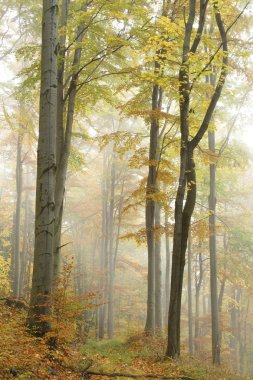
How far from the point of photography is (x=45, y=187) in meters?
6.52

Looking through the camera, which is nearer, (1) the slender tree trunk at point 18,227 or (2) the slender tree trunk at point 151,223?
(2) the slender tree trunk at point 151,223

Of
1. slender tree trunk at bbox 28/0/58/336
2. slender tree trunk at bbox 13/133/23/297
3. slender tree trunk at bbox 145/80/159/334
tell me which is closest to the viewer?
slender tree trunk at bbox 28/0/58/336

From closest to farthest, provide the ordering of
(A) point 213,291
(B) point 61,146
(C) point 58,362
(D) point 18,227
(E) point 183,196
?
(C) point 58,362 < (E) point 183,196 < (B) point 61,146 < (A) point 213,291 < (D) point 18,227

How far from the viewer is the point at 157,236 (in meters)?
11.4

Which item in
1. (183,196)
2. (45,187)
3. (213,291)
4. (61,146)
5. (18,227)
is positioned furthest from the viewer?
(18,227)

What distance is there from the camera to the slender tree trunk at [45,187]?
20.2ft

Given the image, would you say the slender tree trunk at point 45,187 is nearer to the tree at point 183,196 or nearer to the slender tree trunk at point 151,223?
the tree at point 183,196

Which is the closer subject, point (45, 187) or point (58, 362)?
point (58, 362)

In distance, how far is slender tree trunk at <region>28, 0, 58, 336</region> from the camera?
617cm

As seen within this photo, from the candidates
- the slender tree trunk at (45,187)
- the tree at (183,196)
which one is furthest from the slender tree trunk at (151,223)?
the slender tree trunk at (45,187)

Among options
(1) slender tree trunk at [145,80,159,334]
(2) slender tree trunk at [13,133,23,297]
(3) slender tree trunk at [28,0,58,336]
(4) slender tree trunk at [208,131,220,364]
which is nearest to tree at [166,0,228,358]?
(1) slender tree trunk at [145,80,159,334]

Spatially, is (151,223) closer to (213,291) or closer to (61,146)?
(61,146)

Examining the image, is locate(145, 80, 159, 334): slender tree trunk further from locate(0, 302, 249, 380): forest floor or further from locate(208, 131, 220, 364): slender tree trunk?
locate(0, 302, 249, 380): forest floor

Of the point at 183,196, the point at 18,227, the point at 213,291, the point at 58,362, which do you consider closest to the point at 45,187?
the point at 58,362
